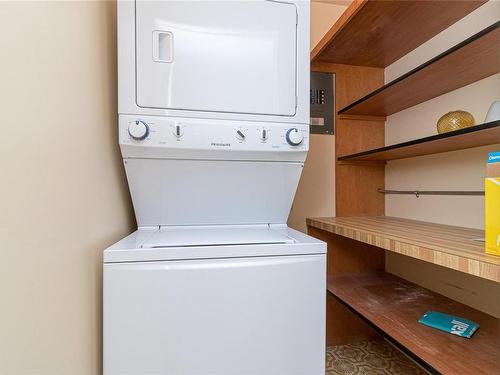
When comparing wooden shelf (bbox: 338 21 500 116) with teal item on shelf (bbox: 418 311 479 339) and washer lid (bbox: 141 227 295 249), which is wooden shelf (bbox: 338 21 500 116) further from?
teal item on shelf (bbox: 418 311 479 339)

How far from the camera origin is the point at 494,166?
0.80 meters

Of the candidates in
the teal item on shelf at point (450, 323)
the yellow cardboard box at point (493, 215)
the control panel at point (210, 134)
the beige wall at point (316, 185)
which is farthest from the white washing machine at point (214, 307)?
the beige wall at point (316, 185)

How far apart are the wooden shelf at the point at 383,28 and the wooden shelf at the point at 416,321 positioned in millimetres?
1498

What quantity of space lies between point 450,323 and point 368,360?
2.37ft

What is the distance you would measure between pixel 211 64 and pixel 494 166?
1023mm

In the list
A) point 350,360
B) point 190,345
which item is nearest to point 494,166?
point 190,345

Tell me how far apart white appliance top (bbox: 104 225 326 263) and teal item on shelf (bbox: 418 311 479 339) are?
711 millimetres

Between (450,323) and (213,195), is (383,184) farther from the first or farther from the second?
(213,195)

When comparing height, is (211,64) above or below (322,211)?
above

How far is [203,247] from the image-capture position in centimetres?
79

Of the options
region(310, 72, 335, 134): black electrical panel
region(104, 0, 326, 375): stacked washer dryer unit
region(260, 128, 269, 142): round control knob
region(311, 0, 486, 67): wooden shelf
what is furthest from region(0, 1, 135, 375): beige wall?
region(310, 72, 335, 134): black electrical panel

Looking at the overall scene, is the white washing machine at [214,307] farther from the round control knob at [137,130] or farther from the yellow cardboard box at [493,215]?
the yellow cardboard box at [493,215]

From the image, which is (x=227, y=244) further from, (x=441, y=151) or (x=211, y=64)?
(x=441, y=151)

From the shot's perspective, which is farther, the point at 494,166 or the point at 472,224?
the point at 472,224
